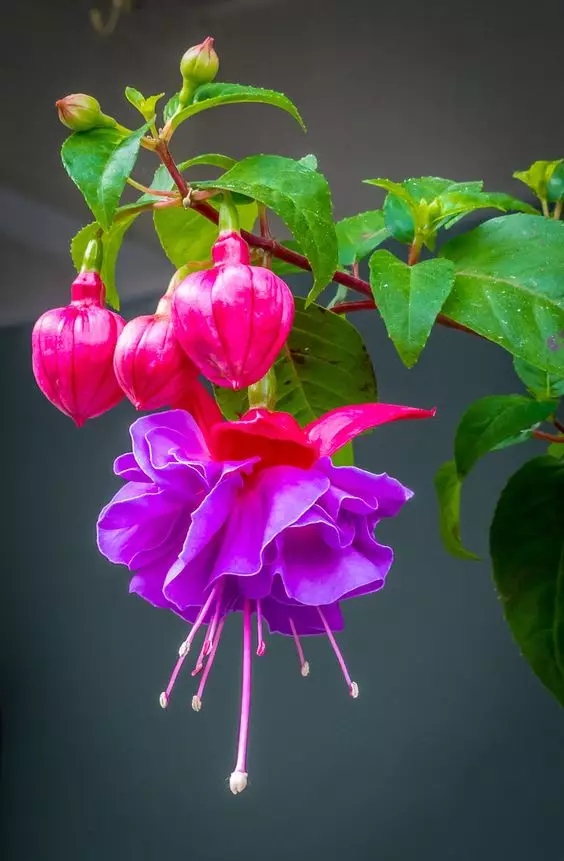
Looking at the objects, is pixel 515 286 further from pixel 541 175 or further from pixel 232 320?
pixel 541 175

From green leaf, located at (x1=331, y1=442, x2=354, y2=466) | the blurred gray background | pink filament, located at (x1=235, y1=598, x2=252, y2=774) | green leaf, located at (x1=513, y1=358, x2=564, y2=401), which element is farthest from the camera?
the blurred gray background

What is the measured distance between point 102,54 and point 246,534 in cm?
137

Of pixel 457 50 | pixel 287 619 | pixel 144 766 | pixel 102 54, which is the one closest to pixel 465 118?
pixel 457 50

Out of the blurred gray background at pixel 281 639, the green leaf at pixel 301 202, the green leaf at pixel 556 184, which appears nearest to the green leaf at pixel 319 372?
the green leaf at pixel 301 202

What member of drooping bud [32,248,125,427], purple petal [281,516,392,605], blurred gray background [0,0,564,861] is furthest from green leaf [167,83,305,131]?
blurred gray background [0,0,564,861]

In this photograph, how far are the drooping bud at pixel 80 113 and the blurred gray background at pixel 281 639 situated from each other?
2.94 ft

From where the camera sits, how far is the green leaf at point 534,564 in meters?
0.57

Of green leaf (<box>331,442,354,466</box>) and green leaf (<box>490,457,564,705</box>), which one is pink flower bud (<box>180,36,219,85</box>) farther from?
green leaf (<box>490,457,564,705</box>)

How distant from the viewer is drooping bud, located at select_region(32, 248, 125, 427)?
0.37 metres

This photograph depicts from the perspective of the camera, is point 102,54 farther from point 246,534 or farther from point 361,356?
point 246,534

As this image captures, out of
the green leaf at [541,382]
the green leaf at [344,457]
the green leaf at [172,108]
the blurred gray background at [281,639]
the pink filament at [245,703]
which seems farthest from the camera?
the blurred gray background at [281,639]

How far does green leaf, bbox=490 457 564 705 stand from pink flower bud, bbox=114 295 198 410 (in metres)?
0.33

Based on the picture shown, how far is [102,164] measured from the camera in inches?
15.0

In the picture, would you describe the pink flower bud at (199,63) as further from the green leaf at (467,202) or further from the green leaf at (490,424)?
the green leaf at (490,424)
